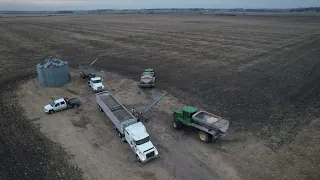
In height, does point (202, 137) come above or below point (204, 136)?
below

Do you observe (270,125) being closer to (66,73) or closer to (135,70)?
(135,70)

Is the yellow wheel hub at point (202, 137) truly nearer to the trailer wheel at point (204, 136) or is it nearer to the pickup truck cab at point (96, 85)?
the trailer wheel at point (204, 136)

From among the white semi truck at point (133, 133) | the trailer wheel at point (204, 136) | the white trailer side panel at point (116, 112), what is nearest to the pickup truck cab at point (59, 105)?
the white trailer side panel at point (116, 112)

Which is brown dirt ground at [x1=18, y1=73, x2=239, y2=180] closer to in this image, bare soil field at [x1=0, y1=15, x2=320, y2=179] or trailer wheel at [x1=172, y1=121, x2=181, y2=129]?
bare soil field at [x1=0, y1=15, x2=320, y2=179]

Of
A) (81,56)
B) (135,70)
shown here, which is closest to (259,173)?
(135,70)

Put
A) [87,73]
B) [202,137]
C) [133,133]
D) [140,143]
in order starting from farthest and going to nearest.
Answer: [87,73] < [202,137] < [133,133] < [140,143]

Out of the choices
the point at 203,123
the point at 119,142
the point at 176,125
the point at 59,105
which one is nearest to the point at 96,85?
A: the point at 59,105

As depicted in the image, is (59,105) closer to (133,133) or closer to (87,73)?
(87,73)
